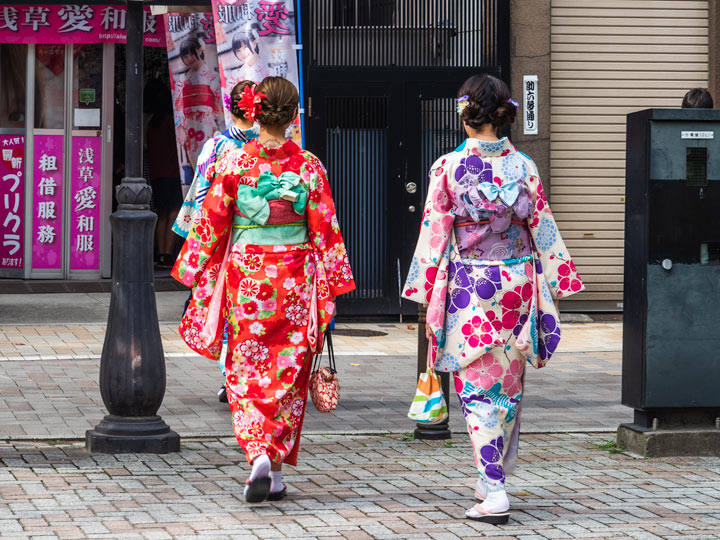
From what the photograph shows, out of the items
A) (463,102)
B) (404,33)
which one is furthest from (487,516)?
(404,33)

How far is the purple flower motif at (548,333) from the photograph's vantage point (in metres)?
5.90

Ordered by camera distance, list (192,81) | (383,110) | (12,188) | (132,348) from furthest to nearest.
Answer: (12,188) < (383,110) < (192,81) < (132,348)

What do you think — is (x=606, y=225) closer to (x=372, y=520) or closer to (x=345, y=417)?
(x=345, y=417)

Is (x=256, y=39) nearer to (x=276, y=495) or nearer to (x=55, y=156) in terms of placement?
(x=55, y=156)

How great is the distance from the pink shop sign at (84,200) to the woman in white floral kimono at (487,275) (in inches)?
354

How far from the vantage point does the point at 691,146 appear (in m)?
7.18

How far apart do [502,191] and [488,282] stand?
1.31ft

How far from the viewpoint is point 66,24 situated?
45.1 ft

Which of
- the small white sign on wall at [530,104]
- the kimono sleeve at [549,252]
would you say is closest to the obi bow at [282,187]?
the kimono sleeve at [549,252]

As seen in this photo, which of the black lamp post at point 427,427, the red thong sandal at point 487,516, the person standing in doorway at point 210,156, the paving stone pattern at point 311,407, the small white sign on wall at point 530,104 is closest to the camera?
the red thong sandal at point 487,516

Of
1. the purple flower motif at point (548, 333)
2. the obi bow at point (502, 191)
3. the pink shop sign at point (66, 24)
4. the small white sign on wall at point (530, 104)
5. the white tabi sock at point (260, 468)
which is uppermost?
the pink shop sign at point (66, 24)

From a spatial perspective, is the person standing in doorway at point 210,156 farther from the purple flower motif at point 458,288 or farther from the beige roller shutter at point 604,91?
the beige roller shutter at point 604,91

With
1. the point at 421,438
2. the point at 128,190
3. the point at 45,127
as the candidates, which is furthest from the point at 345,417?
the point at 45,127

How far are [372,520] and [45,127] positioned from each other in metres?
9.63
